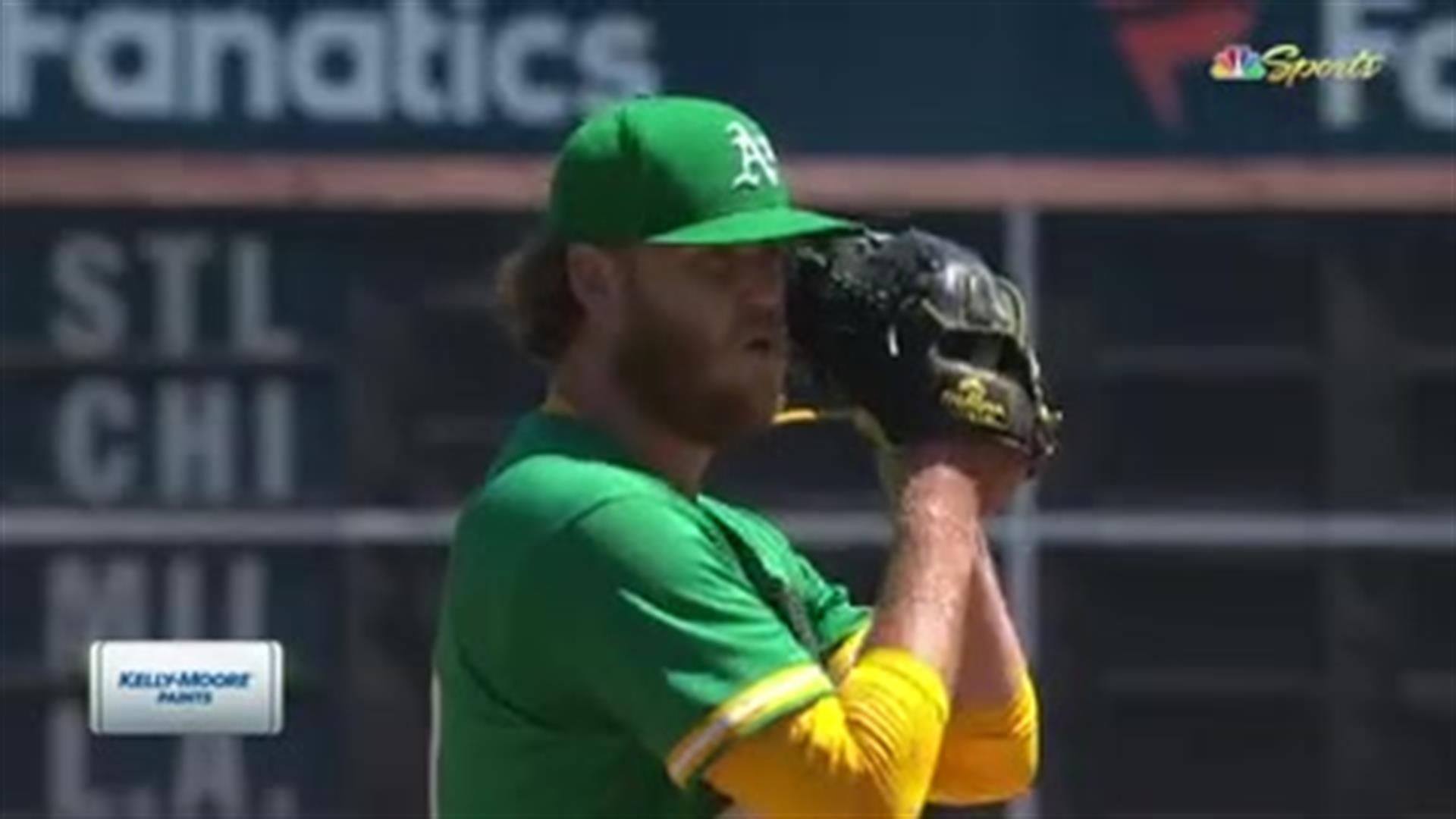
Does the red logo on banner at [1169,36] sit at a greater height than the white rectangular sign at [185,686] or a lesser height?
greater

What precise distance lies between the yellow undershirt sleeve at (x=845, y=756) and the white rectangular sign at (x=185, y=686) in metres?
3.99

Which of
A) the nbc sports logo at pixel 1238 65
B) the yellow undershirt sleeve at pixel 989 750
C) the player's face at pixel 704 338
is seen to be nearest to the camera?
the player's face at pixel 704 338

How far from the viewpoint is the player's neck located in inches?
114

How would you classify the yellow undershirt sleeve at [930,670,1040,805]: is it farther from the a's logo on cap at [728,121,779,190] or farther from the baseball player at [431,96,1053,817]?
the a's logo on cap at [728,121,779,190]

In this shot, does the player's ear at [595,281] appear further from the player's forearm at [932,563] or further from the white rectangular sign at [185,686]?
the white rectangular sign at [185,686]

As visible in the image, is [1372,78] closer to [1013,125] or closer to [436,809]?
[1013,125]

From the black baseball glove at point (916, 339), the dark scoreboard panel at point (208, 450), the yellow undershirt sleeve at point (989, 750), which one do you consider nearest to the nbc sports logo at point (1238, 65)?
the dark scoreboard panel at point (208, 450)

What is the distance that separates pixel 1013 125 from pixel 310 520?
4.46 ft

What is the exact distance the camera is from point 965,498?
9.50 ft

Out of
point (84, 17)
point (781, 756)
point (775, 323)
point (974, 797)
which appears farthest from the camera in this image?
point (84, 17)

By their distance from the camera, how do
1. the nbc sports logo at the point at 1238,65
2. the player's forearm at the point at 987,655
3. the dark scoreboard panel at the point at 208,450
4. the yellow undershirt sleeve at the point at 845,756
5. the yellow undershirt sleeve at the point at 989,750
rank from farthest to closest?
the nbc sports logo at the point at 1238,65, the dark scoreboard panel at the point at 208,450, the yellow undershirt sleeve at the point at 989,750, the player's forearm at the point at 987,655, the yellow undershirt sleeve at the point at 845,756

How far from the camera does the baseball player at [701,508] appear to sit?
9.00 ft

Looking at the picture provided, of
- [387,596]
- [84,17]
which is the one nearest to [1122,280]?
[387,596]

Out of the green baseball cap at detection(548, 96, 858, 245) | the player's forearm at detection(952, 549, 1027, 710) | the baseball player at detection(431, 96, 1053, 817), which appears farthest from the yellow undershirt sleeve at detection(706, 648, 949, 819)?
the green baseball cap at detection(548, 96, 858, 245)
